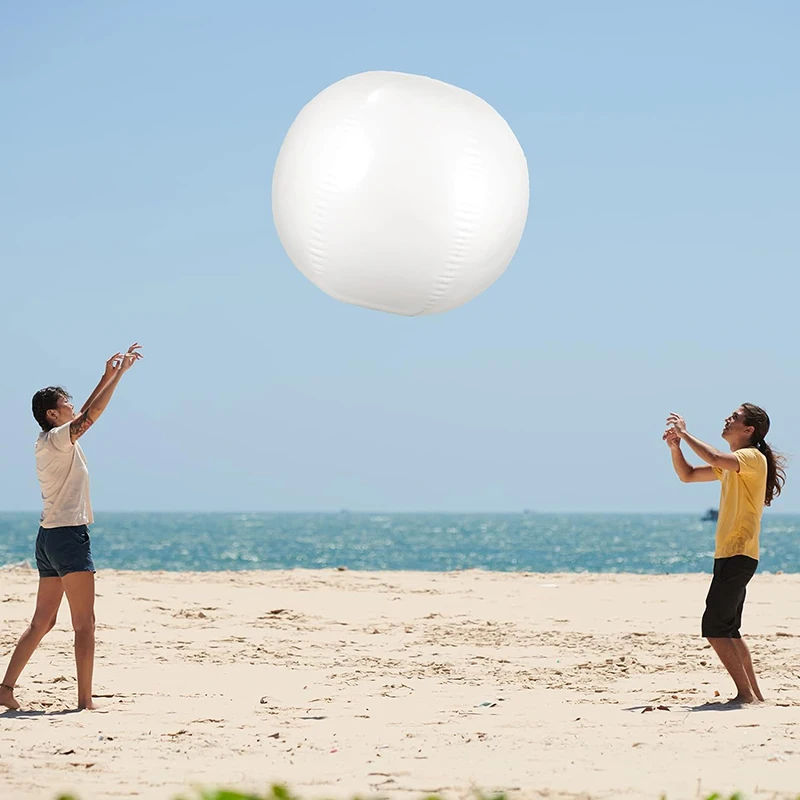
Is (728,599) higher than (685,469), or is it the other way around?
(685,469)

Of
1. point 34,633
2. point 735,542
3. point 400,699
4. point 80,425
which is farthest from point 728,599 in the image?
point 34,633

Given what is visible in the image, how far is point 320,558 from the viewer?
45.2 m

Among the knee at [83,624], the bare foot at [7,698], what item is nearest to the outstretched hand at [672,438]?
the knee at [83,624]

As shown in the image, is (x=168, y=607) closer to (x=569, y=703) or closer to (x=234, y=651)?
(x=234, y=651)

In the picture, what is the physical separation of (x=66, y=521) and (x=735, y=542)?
11.7ft

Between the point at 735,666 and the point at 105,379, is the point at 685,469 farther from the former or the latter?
the point at 105,379

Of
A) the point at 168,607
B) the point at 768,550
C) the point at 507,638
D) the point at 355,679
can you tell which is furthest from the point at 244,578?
the point at 768,550

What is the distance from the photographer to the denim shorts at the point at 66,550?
5.89 metres

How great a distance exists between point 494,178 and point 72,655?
4.63 meters

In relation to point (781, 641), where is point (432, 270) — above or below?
above

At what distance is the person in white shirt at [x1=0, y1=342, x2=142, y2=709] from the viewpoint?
588 cm

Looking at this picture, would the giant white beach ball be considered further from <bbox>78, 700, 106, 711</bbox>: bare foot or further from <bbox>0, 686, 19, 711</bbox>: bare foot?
<bbox>0, 686, 19, 711</bbox>: bare foot

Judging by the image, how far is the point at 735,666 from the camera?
19.7 ft

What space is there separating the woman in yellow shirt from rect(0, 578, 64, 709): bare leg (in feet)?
11.2
